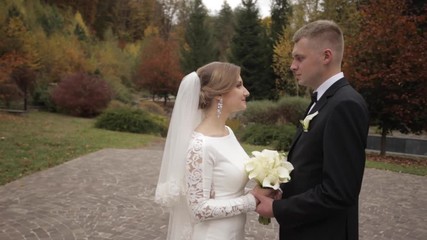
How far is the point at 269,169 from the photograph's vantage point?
2.41m

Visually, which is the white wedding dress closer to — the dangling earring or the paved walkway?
the dangling earring

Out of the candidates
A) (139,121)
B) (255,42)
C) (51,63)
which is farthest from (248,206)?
(255,42)

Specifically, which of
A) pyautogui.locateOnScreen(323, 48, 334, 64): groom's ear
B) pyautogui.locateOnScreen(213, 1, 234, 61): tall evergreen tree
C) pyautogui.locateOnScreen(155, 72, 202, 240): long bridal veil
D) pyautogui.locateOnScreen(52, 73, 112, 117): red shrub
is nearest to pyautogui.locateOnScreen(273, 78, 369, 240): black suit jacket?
pyautogui.locateOnScreen(323, 48, 334, 64): groom's ear

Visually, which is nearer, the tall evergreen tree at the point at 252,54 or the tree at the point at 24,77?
the tree at the point at 24,77

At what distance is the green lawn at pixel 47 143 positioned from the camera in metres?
9.58

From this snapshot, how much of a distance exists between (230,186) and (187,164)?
1.18 feet

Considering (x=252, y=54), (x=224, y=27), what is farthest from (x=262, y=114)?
(x=224, y=27)

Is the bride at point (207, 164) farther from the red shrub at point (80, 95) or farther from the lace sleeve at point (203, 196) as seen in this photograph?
the red shrub at point (80, 95)

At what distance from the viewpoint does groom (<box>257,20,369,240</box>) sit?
79.3 inches

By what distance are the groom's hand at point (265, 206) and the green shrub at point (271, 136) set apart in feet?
41.9

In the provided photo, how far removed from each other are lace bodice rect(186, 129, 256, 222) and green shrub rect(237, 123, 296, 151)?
12565 millimetres

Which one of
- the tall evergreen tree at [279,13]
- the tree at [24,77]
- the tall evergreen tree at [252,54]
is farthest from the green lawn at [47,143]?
the tall evergreen tree at [279,13]

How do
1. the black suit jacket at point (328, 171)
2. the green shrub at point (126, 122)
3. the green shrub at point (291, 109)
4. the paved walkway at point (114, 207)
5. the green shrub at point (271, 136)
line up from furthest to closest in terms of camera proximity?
the green shrub at point (291, 109) < the green shrub at point (126, 122) < the green shrub at point (271, 136) < the paved walkway at point (114, 207) < the black suit jacket at point (328, 171)

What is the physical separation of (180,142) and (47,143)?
11.1m
